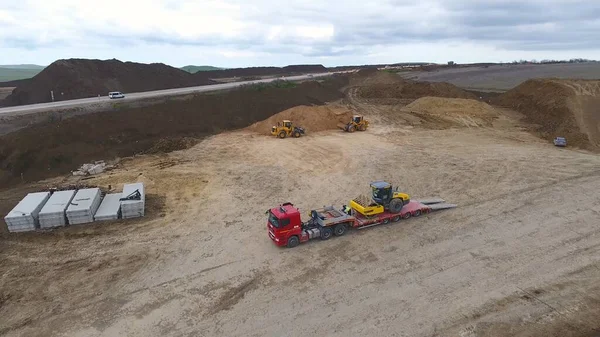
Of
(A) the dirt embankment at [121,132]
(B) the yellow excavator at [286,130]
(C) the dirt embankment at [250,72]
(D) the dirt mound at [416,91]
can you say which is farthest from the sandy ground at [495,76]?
(B) the yellow excavator at [286,130]

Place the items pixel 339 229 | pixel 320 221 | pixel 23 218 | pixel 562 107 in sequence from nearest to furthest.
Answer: pixel 320 221 → pixel 339 229 → pixel 23 218 → pixel 562 107

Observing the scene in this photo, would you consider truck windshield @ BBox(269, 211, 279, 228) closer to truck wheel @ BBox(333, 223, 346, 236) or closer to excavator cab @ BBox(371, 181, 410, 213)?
truck wheel @ BBox(333, 223, 346, 236)

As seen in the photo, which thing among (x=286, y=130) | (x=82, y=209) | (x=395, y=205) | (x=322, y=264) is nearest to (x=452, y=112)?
(x=286, y=130)

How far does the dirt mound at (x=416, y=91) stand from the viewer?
53969 mm

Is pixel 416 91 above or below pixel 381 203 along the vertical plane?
above

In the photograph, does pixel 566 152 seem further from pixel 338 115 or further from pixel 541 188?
pixel 338 115

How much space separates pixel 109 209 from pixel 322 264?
1072cm

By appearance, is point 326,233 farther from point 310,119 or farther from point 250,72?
point 250,72

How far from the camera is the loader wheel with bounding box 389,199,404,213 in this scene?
1756 cm

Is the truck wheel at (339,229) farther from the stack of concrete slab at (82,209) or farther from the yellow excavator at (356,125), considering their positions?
the yellow excavator at (356,125)

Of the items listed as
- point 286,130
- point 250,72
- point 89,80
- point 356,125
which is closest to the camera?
point 286,130

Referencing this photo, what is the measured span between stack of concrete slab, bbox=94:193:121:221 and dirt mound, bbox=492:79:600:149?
3138 centimetres

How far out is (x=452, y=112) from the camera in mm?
41750

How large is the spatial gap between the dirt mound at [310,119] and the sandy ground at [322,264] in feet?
43.2
